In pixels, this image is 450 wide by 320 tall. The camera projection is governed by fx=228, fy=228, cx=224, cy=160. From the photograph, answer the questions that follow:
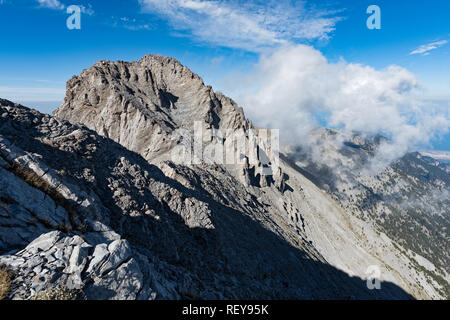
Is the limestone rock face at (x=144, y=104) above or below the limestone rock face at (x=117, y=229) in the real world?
above

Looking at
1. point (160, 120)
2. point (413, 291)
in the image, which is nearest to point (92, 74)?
point (160, 120)

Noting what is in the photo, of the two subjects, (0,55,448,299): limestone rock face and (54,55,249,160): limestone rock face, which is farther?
(54,55,249,160): limestone rock face

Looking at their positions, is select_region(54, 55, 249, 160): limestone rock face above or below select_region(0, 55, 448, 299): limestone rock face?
above

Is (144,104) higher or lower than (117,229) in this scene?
higher

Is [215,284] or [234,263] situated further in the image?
[234,263]

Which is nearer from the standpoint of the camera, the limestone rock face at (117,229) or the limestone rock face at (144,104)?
the limestone rock face at (117,229)

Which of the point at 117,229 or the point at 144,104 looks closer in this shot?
the point at 117,229
